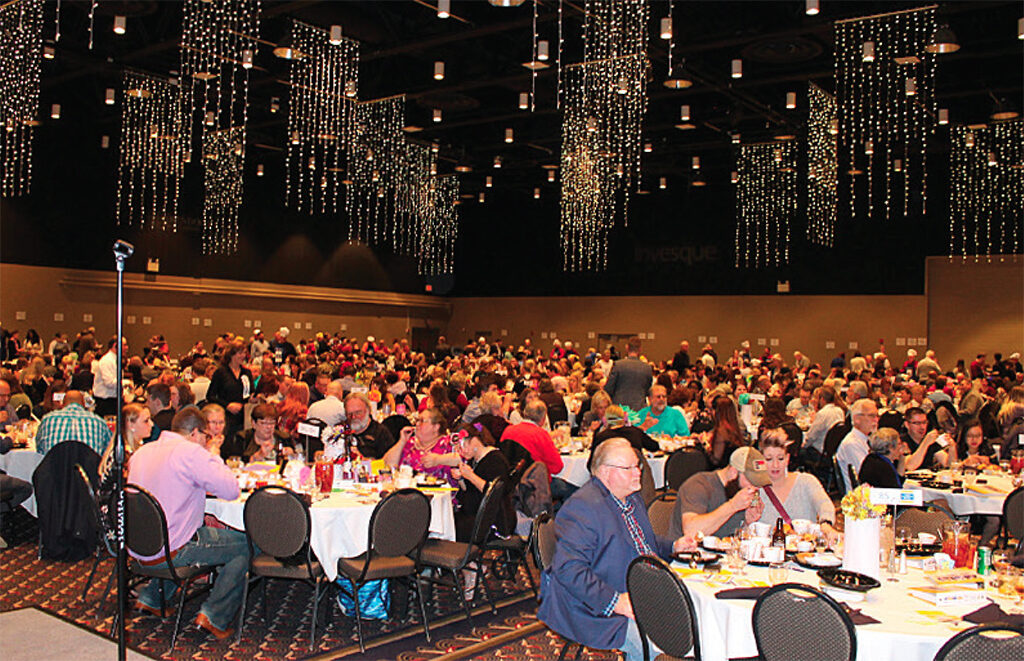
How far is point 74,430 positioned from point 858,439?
21.0 feet

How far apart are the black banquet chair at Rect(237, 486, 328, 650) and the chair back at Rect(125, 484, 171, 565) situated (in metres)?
0.48

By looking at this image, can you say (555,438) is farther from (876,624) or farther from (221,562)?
(876,624)

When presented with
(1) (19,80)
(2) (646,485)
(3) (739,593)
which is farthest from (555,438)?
(1) (19,80)

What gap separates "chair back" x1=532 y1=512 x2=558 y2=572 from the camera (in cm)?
445

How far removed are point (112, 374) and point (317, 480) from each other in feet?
23.2

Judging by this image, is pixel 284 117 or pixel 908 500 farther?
pixel 284 117

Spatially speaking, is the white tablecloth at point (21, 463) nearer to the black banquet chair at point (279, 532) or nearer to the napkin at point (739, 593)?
the black banquet chair at point (279, 532)

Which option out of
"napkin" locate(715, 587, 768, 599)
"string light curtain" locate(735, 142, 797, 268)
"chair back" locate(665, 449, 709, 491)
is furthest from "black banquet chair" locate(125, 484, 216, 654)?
"string light curtain" locate(735, 142, 797, 268)

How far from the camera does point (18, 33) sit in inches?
542

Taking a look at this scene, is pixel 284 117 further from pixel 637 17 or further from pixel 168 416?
pixel 168 416

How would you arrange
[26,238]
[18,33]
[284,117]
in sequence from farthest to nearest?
[26,238] < [284,117] < [18,33]

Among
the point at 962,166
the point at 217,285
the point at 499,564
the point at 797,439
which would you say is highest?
the point at 962,166

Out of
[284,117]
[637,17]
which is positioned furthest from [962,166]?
[284,117]

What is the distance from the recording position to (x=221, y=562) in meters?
5.67
